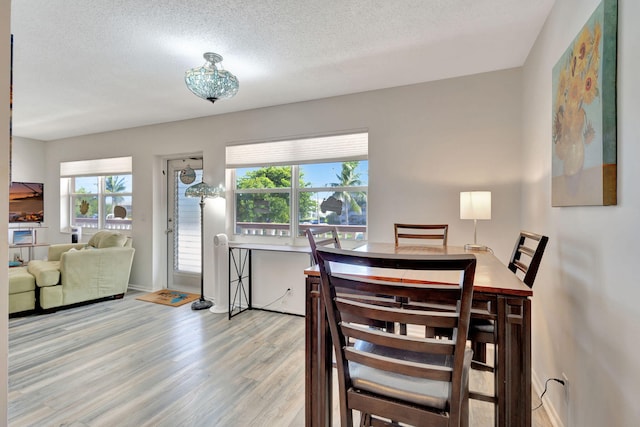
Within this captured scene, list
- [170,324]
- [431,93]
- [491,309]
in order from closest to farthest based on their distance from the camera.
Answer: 1. [491,309]
2. [431,93]
3. [170,324]

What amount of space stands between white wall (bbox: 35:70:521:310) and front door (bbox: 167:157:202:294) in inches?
18.9

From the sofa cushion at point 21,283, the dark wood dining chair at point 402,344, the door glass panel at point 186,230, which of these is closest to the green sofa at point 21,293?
the sofa cushion at point 21,283

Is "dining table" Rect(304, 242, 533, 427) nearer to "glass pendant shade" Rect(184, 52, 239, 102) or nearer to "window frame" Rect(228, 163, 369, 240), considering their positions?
"glass pendant shade" Rect(184, 52, 239, 102)

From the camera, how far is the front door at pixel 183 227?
4.43 m

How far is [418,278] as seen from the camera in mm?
1244

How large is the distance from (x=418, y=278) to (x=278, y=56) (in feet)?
7.02

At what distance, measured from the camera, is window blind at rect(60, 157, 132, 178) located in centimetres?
476

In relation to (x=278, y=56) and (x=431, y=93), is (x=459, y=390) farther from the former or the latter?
(x=431, y=93)

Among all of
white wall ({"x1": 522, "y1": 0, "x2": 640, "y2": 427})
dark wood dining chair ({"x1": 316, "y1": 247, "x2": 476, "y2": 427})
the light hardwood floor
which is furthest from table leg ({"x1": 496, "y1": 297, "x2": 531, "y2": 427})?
the light hardwood floor

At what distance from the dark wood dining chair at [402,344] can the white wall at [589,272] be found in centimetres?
56

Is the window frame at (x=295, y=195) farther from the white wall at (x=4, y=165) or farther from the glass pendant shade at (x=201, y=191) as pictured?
the white wall at (x=4, y=165)

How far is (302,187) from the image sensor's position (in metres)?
3.63

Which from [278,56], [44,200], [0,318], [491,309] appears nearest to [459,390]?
[491,309]

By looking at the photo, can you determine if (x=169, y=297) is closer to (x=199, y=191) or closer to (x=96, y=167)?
(x=199, y=191)
